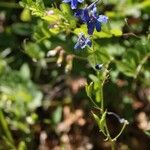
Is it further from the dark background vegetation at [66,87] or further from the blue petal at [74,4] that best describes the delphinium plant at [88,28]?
the dark background vegetation at [66,87]

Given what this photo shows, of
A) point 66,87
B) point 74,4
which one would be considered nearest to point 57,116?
point 66,87

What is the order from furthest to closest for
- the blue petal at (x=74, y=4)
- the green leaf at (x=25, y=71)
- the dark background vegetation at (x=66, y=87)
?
the green leaf at (x=25, y=71)
the dark background vegetation at (x=66, y=87)
the blue petal at (x=74, y=4)

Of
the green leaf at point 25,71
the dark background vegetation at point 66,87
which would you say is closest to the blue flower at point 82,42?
the dark background vegetation at point 66,87

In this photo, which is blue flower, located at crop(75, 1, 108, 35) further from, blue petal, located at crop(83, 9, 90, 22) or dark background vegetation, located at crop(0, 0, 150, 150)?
dark background vegetation, located at crop(0, 0, 150, 150)

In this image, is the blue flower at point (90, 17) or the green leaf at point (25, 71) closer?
the blue flower at point (90, 17)

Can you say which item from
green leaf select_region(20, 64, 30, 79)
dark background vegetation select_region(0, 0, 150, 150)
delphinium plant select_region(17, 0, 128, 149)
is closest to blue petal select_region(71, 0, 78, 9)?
delphinium plant select_region(17, 0, 128, 149)

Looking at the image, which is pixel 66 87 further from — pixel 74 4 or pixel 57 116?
pixel 74 4

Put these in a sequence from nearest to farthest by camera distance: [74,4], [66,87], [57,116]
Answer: [74,4]
[57,116]
[66,87]

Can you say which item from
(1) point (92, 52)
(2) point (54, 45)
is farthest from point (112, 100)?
(1) point (92, 52)

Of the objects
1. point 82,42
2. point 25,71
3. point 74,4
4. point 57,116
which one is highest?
point 74,4

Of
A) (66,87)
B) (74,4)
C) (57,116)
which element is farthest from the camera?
(66,87)

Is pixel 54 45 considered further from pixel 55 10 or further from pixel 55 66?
pixel 55 10
